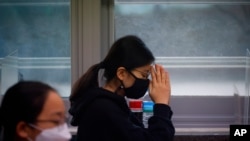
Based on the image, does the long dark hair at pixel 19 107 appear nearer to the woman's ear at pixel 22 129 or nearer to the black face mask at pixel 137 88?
the woman's ear at pixel 22 129

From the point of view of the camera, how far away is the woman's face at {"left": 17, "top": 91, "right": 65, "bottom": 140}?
1088mm

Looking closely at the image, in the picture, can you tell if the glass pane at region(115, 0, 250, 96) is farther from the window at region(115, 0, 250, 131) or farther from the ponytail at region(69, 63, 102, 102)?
the ponytail at region(69, 63, 102, 102)

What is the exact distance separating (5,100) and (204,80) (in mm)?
1428

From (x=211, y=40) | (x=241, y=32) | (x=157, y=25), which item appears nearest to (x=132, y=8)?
(x=157, y=25)

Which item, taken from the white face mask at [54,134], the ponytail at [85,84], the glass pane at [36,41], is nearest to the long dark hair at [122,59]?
the ponytail at [85,84]

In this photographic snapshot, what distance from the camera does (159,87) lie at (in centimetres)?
155

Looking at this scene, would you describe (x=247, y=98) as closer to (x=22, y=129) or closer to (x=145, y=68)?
(x=145, y=68)

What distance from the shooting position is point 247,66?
89.4 inches

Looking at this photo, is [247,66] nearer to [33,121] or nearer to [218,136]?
[218,136]

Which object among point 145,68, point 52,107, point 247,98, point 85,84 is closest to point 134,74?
point 145,68

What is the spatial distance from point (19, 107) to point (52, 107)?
3.5 inches

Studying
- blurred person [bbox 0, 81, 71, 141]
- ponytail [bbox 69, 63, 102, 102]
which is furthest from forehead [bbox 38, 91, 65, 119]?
ponytail [bbox 69, 63, 102, 102]

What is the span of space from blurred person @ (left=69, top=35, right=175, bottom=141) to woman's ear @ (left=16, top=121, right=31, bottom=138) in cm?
34

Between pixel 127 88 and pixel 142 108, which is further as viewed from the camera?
pixel 142 108
